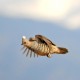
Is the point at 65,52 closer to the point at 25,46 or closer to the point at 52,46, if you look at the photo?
the point at 52,46

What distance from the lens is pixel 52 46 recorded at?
25562mm

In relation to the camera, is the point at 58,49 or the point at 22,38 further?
the point at 58,49

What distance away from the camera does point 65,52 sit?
2606cm

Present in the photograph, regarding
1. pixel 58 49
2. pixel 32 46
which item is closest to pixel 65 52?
pixel 58 49

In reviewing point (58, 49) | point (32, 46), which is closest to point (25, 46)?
point (32, 46)

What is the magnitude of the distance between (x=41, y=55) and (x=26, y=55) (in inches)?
33.6

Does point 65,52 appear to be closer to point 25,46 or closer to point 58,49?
point 58,49

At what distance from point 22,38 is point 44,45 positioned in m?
1.38

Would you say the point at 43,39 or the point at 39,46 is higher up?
the point at 43,39

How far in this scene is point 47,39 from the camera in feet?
82.7

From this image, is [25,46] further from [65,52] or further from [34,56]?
[65,52]

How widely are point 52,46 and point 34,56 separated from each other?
1156 mm

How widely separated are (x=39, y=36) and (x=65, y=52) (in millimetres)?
1816

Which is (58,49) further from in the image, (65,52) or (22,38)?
(22,38)
